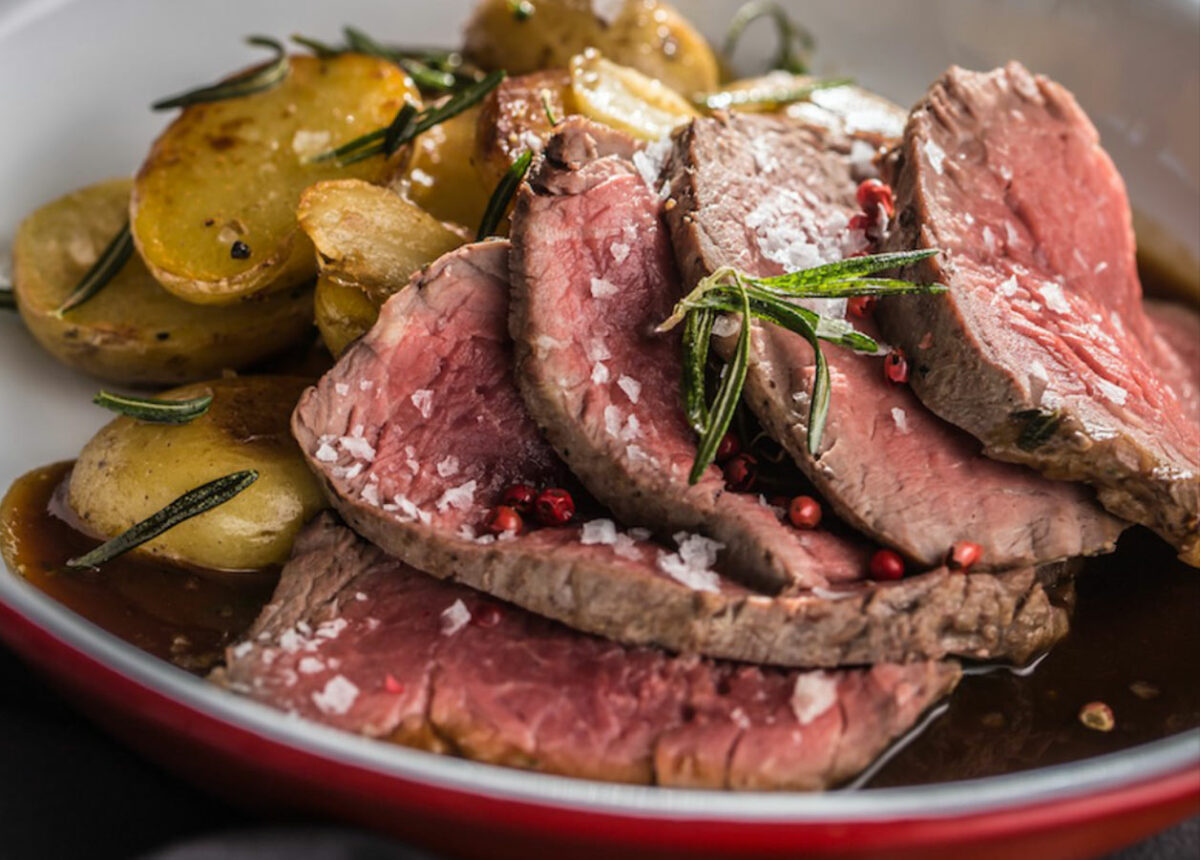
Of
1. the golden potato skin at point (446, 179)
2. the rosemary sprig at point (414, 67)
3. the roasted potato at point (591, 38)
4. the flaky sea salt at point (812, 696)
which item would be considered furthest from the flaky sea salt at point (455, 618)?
the roasted potato at point (591, 38)

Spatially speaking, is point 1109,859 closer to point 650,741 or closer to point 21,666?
point 650,741

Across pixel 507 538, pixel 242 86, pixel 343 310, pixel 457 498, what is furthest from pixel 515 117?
pixel 507 538

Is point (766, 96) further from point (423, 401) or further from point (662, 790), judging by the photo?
point (662, 790)

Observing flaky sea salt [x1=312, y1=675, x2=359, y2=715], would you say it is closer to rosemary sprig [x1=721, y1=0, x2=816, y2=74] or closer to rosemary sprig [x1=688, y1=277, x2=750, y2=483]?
rosemary sprig [x1=688, y1=277, x2=750, y2=483]

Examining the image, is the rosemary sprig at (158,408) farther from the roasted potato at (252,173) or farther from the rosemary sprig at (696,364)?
the rosemary sprig at (696,364)

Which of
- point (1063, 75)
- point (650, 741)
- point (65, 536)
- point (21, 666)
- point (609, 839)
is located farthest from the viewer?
point (1063, 75)

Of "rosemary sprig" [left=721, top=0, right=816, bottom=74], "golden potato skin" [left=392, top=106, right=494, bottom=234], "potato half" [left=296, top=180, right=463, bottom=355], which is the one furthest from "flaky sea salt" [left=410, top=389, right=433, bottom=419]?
"rosemary sprig" [left=721, top=0, right=816, bottom=74]

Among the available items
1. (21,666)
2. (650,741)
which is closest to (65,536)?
(21,666)
